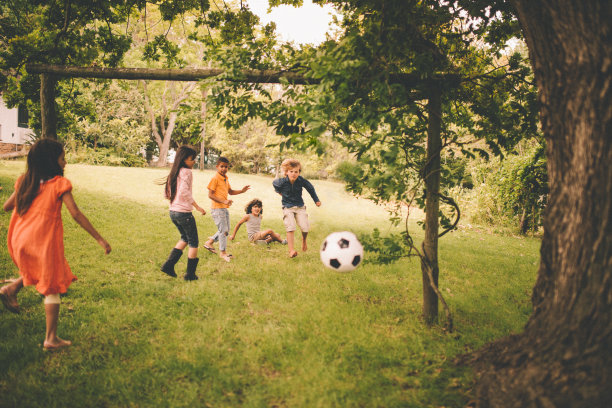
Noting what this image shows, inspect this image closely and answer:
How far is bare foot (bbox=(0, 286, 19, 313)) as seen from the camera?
341 cm

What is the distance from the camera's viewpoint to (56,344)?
3.04m

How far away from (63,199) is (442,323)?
4.43 metres

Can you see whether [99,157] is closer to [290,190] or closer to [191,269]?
[290,190]

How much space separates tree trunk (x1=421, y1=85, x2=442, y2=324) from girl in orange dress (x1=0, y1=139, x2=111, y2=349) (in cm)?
355

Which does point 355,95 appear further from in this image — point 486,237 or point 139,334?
point 486,237

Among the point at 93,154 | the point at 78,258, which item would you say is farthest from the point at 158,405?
the point at 93,154

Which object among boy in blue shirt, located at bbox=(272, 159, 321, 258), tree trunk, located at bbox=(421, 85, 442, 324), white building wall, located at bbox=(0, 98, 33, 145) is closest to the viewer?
tree trunk, located at bbox=(421, 85, 442, 324)

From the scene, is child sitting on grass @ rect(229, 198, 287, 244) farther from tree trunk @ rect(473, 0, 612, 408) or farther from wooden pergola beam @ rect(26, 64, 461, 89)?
tree trunk @ rect(473, 0, 612, 408)

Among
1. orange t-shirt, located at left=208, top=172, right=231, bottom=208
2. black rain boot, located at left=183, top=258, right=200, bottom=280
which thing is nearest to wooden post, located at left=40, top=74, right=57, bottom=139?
orange t-shirt, located at left=208, top=172, right=231, bottom=208

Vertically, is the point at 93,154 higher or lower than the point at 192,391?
higher

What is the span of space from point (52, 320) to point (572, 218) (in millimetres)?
4477

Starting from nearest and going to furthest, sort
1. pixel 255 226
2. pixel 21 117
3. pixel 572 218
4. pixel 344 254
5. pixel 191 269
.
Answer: pixel 572 218, pixel 344 254, pixel 191 269, pixel 255 226, pixel 21 117

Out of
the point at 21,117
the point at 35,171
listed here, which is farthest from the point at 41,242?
the point at 21,117

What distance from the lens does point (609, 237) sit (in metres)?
1.94
